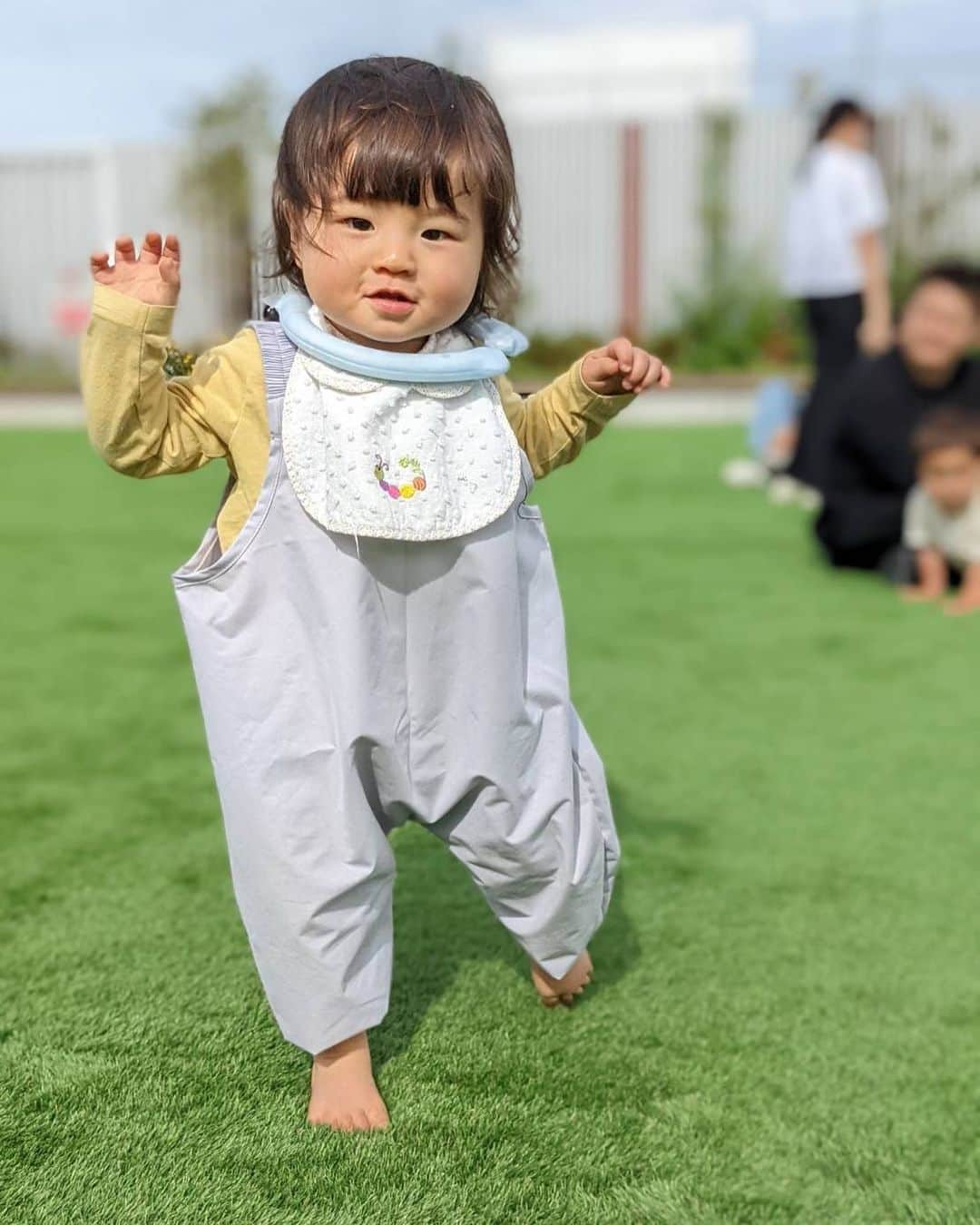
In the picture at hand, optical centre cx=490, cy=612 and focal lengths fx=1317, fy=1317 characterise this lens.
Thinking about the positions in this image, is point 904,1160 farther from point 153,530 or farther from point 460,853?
point 153,530

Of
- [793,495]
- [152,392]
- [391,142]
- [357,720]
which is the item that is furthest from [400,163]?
[793,495]

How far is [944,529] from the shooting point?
15.6 ft

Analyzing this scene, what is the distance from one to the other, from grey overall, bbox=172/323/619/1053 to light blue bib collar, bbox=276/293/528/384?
0.04 m

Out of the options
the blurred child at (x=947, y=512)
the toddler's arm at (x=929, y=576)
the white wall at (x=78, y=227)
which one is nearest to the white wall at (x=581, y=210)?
the white wall at (x=78, y=227)

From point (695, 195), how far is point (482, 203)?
1303 centimetres

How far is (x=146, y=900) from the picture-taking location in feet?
7.48

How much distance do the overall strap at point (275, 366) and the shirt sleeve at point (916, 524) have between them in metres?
3.72

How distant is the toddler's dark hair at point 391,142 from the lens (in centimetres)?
147

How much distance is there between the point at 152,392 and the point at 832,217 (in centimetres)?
532

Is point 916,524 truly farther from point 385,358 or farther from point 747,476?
point 385,358

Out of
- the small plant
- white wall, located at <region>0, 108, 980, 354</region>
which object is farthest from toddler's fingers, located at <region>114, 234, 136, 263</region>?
white wall, located at <region>0, 108, 980, 354</region>

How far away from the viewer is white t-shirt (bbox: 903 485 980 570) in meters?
4.65

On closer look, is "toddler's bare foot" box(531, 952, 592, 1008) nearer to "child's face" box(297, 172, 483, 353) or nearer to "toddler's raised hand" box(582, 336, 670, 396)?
"toddler's raised hand" box(582, 336, 670, 396)

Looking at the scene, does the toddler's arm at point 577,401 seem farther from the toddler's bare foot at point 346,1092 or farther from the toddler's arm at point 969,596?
the toddler's arm at point 969,596
